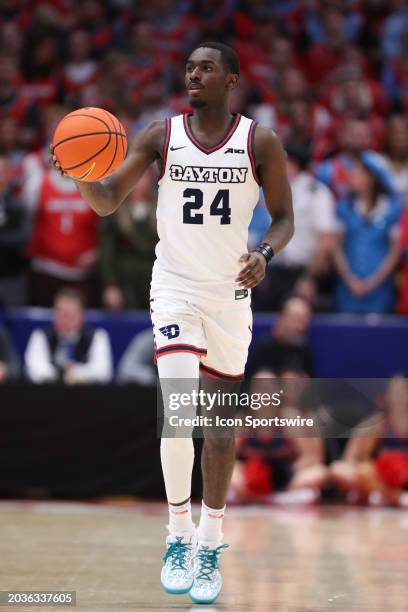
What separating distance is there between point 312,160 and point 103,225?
2.53 meters

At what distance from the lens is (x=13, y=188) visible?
1093 centimetres

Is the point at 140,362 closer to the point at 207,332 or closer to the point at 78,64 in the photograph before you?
the point at 207,332

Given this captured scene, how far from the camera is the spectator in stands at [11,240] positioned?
10414mm

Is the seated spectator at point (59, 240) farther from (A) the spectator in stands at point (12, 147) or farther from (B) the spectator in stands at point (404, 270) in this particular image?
(B) the spectator in stands at point (404, 270)

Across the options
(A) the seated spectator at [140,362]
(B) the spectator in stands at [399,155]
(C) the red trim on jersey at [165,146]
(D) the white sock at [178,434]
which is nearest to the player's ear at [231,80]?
(C) the red trim on jersey at [165,146]

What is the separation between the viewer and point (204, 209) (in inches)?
213

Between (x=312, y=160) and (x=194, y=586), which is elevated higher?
(x=312, y=160)

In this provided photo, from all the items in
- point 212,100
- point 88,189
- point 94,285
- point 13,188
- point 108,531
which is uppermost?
point 212,100

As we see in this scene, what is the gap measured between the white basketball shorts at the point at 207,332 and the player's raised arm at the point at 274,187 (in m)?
0.35

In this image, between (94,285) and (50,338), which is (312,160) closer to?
(94,285)

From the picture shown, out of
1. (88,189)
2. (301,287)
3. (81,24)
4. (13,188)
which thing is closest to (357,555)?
(88,189)

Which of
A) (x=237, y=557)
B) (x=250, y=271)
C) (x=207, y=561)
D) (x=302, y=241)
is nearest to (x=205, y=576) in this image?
(x=207, y=561)

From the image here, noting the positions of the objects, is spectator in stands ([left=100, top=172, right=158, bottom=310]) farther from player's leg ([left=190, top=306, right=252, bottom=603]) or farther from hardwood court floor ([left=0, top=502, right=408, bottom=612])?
player's leg ([left=190, top=306, right=252, bottom=603])

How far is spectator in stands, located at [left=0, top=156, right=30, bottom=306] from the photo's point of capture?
1041 centimetres
